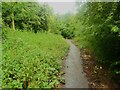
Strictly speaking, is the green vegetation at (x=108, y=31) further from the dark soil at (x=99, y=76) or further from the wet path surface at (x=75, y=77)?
the wet path surface at (x=75, y=77)

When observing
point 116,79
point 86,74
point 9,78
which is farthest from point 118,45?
point 9,78

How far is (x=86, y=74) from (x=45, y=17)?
14788 millimetres

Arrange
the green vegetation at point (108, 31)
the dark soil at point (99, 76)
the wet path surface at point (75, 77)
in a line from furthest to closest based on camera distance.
Answer: the dark soil at point (99, 76)
the wet path surface at point (75, 77)
the green vegetation at point (108, 31)

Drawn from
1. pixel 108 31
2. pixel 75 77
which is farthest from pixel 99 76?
pixel 108 31

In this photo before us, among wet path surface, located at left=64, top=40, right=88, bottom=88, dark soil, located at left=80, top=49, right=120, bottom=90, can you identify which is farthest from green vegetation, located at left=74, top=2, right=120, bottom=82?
wet path surface, located at left=64, top=40, right=88, bottom=88

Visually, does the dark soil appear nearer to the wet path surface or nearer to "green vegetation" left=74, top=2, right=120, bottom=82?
the wet path surface

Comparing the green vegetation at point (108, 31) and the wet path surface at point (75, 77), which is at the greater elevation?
the green vegetation at point (108, 31)

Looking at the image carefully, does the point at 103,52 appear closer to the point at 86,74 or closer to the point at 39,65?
the point at 86,74

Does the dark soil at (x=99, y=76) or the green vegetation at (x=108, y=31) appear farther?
the dark soil at (x=99, y=76)

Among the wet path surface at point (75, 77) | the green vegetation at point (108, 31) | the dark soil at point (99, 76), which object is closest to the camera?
the green vegetation at point (108, 31)

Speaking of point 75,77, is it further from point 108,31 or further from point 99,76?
point 108,31

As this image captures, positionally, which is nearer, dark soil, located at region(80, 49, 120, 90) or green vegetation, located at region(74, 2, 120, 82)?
green vegetation, located at region(74, 2, 120, 82)

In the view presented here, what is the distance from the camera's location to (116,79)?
8961mm

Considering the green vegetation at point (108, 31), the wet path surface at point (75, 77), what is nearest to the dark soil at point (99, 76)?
the wet path surface at point (75, 77)
